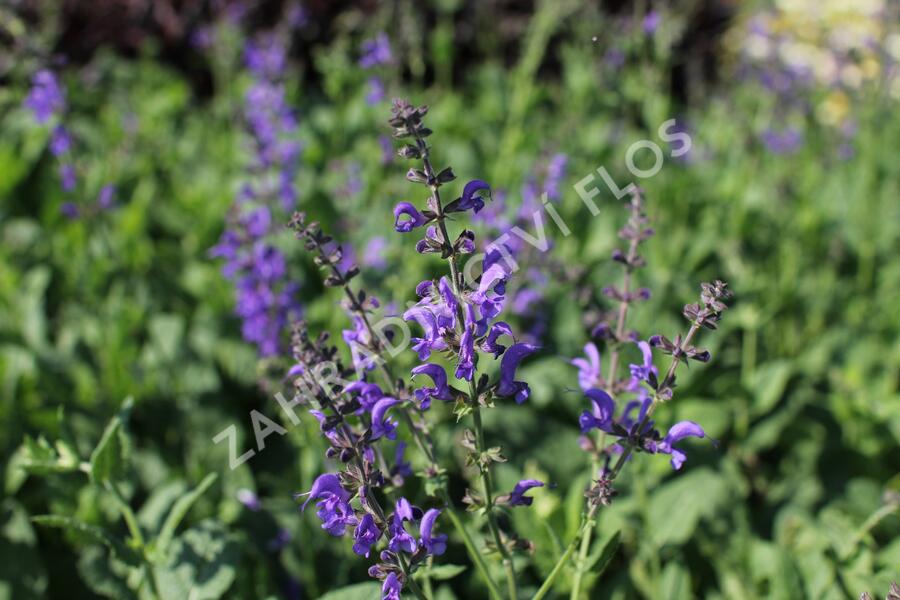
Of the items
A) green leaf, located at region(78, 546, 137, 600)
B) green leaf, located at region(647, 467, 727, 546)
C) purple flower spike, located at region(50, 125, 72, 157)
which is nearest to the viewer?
green leaf, located at region(78, 546, 137, 600)

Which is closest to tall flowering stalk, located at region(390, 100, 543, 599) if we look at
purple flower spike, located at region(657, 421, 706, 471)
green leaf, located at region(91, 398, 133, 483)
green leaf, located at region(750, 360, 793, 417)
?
purple flower spike, located at region(657, 421, 706, 471)

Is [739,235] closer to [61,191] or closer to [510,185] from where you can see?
[510,185]

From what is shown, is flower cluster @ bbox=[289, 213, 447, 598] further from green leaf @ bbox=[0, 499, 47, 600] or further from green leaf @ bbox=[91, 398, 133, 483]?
green leaf @ bbox=[0, 499, 47, 600]

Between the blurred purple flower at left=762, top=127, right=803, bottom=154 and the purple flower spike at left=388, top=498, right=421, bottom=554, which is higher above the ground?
the blurred purple flower at left=762, top=127, right=803, bottom=154

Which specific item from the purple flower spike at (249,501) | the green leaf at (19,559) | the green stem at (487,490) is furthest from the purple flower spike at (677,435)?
the green leaf at (19,559)

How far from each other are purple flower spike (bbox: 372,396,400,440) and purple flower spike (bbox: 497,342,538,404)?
0.25 meters

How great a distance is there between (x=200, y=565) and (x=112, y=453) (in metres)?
0.54

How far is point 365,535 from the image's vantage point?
5.99 ft

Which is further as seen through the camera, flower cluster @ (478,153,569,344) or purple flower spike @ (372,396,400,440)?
flower cluster @ (478,153,569,344)

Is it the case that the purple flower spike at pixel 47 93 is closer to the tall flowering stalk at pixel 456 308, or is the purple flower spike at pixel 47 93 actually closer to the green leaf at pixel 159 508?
the green leaf at pixel 159 508

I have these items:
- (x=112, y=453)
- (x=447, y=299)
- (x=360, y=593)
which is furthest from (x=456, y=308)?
(x=112, y=453)

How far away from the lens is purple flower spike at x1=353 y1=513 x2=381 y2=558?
71.2 inches

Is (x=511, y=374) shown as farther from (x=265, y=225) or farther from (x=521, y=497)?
(x=265, y=225)

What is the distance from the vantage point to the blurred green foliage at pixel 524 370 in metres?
3.04
